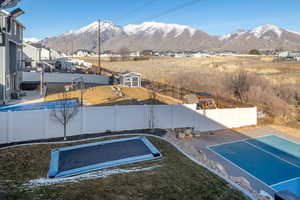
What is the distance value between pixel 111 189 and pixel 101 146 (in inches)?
139

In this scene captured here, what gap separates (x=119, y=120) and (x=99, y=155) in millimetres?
3573

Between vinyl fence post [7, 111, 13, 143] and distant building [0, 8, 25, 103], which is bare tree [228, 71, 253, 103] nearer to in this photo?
vinyl fence post [7, 111, 13, 143]

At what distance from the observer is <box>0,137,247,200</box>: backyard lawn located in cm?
523

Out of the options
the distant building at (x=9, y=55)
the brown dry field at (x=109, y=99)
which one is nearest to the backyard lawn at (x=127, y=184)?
the brown dry field at (x=109, y=99)

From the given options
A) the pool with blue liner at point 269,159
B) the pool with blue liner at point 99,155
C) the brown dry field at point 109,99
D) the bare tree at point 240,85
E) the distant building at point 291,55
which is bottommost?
the pool with blue liner at point 269,159

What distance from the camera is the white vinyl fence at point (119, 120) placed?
945cm

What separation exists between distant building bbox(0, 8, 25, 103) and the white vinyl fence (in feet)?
23.4

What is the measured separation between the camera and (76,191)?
5363 millimetres

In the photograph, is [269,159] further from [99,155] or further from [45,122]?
[45,122]

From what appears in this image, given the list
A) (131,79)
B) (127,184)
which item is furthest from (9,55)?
(127,184)

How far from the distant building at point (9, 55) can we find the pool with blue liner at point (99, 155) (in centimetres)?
952

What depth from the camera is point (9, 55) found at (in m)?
17.1

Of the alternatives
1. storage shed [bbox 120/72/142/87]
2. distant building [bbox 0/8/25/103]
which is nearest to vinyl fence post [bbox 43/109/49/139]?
distant building [bbox 0/8/25/103]

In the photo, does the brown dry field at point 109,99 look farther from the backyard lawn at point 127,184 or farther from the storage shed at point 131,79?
the backyard lawn at point 127,184
